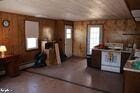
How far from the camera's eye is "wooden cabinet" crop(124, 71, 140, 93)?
2352 millimetres

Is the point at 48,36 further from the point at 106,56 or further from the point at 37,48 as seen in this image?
the point at 106,56

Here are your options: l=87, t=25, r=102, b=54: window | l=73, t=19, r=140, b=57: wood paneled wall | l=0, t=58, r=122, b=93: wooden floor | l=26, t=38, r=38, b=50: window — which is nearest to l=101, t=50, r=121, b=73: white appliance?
l=0, t=58, r=122, b=93: wooden floor

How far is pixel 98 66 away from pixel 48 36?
308 centimetres

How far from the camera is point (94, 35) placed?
7.70 m

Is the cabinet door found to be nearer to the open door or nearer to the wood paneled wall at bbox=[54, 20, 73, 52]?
the wood paneled wall at bbox=[54, 20, 73, 52]

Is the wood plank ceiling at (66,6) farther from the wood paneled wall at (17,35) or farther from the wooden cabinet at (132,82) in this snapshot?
the wooden cabinet at (132,82)

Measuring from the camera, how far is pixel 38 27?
629cm

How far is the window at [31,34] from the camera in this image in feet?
18.8

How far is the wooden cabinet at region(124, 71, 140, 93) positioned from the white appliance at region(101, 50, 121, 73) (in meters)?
2.81

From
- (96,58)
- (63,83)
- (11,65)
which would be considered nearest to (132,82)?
(63,83)

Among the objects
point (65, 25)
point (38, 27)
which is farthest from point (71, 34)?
point (38, 27)

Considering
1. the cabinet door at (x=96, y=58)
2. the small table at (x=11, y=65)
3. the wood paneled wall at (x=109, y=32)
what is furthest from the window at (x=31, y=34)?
the wood paneled wall at (x=109, y=32)

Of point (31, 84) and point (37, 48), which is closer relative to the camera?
point (31, 84)

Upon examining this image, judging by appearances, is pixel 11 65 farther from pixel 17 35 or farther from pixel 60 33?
pixel 60 33
